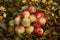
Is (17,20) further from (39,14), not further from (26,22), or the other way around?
(39,14)

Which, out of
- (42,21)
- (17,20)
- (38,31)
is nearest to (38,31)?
(38,31)

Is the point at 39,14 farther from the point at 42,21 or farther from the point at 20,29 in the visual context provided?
the point at 20,29

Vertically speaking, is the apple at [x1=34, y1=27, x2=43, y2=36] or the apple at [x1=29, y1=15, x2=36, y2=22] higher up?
the apple at [x1=29, y1=15, x2=36, y2=22]

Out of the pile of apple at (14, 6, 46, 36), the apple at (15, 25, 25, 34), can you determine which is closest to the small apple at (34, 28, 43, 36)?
the pile of apple at (14, 6, 46, 36)

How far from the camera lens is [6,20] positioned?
1.88 meters

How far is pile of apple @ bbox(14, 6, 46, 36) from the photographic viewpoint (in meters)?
1.71

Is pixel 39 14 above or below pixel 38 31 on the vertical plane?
above

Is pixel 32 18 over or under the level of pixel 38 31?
over

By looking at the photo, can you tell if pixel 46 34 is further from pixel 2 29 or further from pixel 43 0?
pixel 43 0

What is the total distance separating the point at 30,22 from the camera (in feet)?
5.71

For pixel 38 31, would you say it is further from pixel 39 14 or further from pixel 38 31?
pixel 39 14

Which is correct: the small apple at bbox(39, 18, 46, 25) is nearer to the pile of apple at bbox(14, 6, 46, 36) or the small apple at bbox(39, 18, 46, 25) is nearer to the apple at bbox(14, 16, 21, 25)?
the pile of apple at bbox(14, 6, 46, 36)

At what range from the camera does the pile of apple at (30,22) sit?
5.62ft

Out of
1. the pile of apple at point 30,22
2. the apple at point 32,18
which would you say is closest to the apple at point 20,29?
the pile of apple at point 30,22
